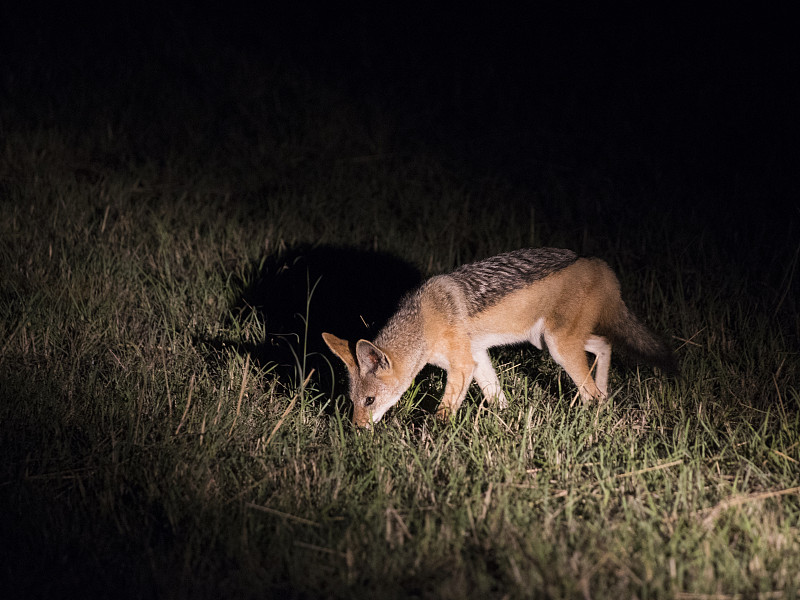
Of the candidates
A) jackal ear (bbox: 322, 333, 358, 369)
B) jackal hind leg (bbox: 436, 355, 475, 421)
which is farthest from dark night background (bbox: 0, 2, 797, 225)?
jackal ear (bbox: 322, 333, 358, 369)

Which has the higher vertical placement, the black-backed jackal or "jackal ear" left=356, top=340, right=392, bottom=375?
the black-backed jackal

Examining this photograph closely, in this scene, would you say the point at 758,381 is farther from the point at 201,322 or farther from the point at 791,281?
the point at 201,322

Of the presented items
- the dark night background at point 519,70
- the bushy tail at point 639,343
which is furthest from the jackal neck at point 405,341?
the dark night background at point 519,70

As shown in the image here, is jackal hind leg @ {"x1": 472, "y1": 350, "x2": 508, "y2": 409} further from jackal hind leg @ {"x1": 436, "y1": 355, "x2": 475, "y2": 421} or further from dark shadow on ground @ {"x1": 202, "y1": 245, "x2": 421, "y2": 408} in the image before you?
dark shadow on ground @ {"x1": 202, "y1": 245, "x2": 421, "y2": 408}

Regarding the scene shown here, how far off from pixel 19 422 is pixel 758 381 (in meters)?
4.55

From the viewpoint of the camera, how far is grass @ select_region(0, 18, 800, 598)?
348 cm

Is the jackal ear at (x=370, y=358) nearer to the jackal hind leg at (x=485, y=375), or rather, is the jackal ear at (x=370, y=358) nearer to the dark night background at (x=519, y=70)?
the jackal hind leg at (x=485, y=375)

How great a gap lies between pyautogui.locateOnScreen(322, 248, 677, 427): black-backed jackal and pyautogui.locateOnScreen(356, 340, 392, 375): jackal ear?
0.39ft

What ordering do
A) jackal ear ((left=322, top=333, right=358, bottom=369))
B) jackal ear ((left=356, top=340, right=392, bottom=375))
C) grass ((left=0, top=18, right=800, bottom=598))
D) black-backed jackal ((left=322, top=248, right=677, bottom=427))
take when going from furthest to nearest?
black-backed jackal ((left=322, top=248, right=677, bottom=427)) < jackal ear ((left=322, top=333, right=358, bottom=369)) < jackal ear ((left=356, top=340, right=392, bottom=375)) < grass ((left=0, top=18, right=800, bottom=598))

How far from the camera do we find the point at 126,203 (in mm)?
7809

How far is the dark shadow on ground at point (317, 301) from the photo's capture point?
5588 mm

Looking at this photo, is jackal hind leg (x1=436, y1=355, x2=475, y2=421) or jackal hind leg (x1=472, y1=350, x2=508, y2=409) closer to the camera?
jackal hind leg (x1=436, y1=355, x2=475, y2=421)

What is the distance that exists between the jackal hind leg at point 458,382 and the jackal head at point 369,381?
1.12ft

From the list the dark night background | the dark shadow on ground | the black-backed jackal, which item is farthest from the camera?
the dark night background
